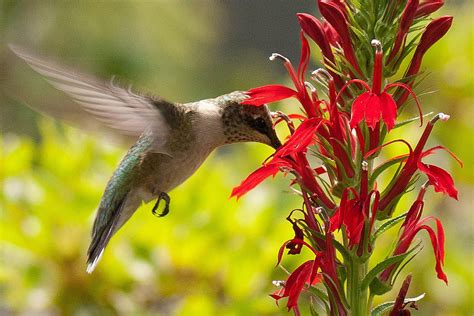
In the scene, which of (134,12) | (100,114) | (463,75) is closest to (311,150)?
(100,114)

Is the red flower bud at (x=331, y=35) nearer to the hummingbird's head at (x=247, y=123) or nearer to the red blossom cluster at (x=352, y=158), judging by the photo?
the red blossom cluster at (x=352, y=158)

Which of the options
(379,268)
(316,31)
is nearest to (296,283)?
(379,268)

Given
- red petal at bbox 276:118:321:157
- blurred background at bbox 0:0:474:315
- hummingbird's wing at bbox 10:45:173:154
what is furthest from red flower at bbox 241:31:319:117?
blurred background at bbox 0:0:474:315

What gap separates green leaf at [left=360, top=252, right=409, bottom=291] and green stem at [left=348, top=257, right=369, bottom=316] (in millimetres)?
11

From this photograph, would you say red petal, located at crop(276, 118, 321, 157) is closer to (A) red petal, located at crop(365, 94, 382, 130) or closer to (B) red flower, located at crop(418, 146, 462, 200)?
(A) red petal, located at crop(365, 94, 382, 130)

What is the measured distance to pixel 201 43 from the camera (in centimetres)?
535

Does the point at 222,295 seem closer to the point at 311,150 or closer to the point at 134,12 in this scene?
the point at 311,150

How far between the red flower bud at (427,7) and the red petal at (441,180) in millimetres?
242

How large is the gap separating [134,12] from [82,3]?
0.91 feet

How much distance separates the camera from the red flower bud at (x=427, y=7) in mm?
1320

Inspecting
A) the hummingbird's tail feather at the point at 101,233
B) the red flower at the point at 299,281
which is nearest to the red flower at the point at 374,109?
the red flower at the point at 299,281

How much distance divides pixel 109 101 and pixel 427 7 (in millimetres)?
702

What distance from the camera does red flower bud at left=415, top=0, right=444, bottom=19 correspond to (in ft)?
4.33

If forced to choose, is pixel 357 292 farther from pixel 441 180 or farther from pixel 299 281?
pixel 441 180
